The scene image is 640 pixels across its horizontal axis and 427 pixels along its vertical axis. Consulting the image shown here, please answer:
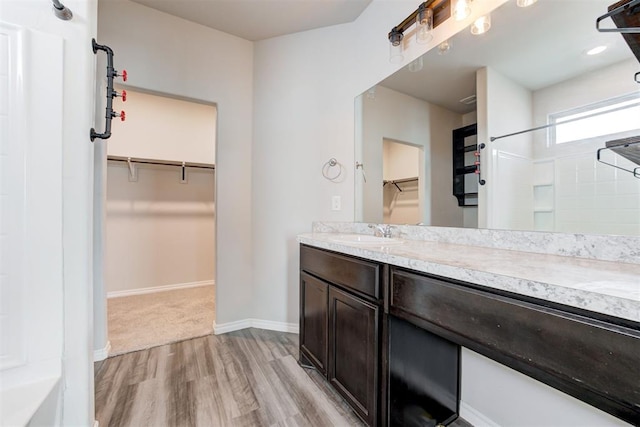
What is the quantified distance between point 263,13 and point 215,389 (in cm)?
268

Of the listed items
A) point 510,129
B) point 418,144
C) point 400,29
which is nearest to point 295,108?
point 400,29

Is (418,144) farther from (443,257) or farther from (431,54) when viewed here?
(443,257)

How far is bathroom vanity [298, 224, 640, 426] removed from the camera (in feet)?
1.80

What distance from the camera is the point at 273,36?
239 centimetres

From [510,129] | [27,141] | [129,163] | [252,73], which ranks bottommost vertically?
[27,141]

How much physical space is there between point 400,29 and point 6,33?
1.88 metres

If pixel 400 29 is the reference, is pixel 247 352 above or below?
below

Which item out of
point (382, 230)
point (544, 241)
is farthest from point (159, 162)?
point (544, 241)

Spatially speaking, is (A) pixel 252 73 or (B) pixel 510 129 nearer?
(B) pixel 510 129

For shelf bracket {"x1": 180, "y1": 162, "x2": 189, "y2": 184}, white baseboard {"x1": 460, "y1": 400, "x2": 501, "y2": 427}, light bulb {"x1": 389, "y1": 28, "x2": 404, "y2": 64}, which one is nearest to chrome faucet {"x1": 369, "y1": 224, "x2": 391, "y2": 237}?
white baseboard {"x1": 460, "y1": 400, "x2": 501, "y2": 427}

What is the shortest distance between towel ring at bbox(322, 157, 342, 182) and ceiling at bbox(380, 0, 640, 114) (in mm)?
880

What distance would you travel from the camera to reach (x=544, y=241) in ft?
3.44

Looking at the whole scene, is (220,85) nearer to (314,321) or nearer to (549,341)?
(314,321)

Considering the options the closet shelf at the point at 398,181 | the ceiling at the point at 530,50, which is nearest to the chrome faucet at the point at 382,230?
the closet shelf at the point at 398,181
